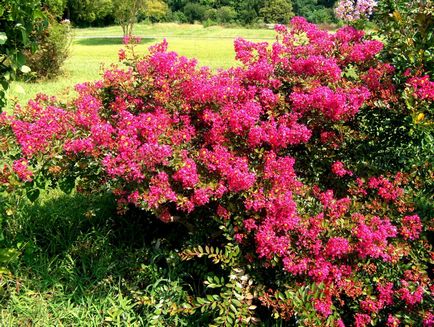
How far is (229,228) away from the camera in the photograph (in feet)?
7.52

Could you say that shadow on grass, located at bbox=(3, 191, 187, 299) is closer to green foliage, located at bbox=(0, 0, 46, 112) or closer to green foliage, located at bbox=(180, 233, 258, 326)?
green foliage, located at bbox=(180, 233, 258, 326)

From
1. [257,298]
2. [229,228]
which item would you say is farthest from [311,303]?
[229,228]

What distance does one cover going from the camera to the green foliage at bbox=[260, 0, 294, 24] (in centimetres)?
5989

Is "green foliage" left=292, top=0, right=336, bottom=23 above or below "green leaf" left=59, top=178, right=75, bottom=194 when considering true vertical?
below

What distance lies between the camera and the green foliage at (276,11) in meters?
59.9

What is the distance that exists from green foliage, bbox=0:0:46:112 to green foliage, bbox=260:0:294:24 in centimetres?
5999

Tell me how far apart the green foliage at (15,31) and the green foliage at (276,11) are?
197 feet

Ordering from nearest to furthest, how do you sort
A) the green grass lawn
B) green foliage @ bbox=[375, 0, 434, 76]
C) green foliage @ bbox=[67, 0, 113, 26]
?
the green grass lawn < green foliage @ bbox=[375, 0, 434, 76] < green foliage @ bbox=[67, 0, 113, 26]

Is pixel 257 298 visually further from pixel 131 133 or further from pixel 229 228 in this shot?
pixel 131 133

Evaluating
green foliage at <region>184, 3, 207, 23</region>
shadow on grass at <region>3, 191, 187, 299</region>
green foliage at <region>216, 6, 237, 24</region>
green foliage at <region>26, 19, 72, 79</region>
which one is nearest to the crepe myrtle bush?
shadow on grass at <region>3, 191, 187, 299</region>

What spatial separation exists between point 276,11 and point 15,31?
63.3m

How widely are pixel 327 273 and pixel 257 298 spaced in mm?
398

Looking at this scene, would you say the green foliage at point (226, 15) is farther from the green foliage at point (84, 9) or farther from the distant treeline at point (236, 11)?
the green foliage at point (84, 9)

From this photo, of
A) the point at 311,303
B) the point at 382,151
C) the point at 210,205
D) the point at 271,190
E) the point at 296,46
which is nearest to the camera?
the point at 311,303
